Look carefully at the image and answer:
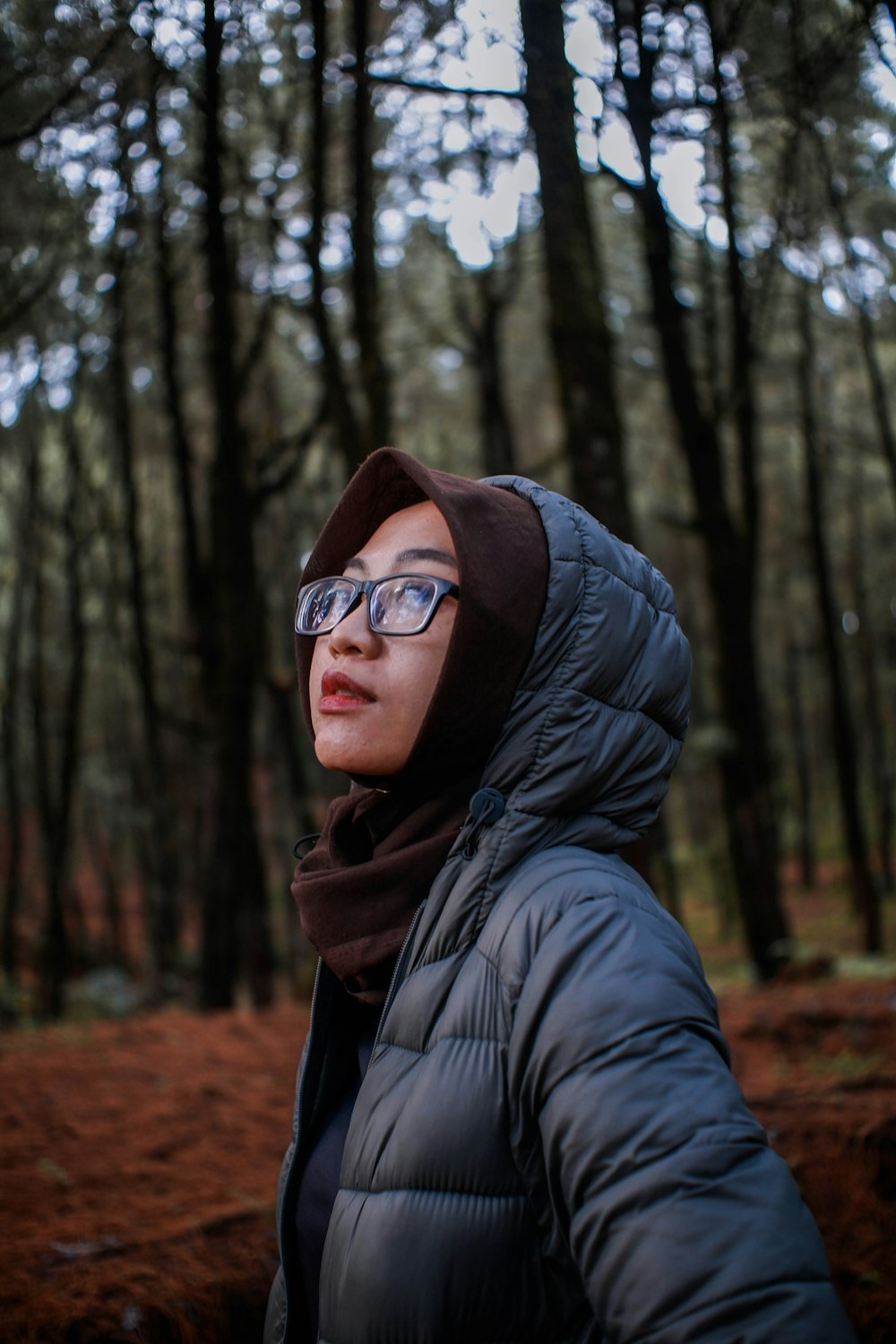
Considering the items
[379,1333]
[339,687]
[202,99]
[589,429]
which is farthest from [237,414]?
[379,1333]

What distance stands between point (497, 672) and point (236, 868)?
22.2 feet

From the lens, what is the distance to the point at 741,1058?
505 cm

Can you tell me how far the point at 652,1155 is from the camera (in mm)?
1132

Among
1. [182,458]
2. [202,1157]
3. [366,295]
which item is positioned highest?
[366,295]

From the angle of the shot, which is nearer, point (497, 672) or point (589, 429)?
point (497, 672)

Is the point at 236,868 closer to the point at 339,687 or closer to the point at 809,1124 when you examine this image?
the point at 809,1124

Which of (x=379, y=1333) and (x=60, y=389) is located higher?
(x=60, y=389)

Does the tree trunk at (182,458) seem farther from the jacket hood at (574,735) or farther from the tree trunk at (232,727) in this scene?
the jacket hood at (574,735)

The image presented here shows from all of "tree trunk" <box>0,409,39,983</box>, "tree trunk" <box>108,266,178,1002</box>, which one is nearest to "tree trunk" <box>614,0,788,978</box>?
"tree trunk" <box>108,266,178,1002</box>

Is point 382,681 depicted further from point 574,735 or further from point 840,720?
point 840,720

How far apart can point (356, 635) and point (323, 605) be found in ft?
0.58

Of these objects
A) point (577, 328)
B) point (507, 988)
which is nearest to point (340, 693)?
point (507, 988)

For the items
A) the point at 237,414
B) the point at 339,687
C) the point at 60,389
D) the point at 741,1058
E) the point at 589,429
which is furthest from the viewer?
the point at 60,389

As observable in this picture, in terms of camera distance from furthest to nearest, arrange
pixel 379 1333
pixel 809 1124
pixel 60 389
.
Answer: pixel 60 389, pixel 809 1124, pixel 379 1333
